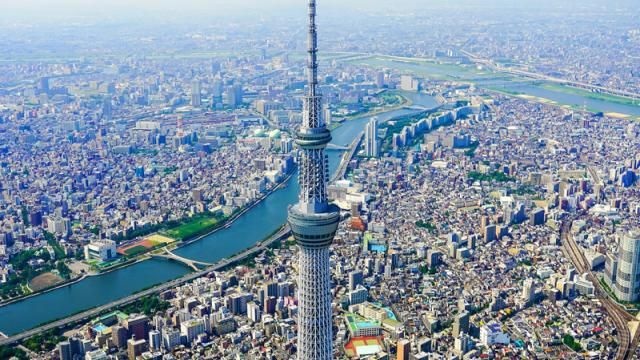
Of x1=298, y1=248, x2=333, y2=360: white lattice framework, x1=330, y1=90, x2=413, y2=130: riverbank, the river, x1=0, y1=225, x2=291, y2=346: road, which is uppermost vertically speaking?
x1=298, y1=248, x2=333, y2=360: white lattice framework

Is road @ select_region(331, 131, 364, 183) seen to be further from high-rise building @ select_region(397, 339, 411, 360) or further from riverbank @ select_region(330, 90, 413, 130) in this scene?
high-rise building @ select_region(397, 339, 411, 360)

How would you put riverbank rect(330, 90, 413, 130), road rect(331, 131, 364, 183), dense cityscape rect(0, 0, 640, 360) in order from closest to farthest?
1. dense cityscape rect(0, 0, 640, 360)
2. road rect(331, 131, 364, 183)
3. riverbank rect(330, 90, 413, 130)

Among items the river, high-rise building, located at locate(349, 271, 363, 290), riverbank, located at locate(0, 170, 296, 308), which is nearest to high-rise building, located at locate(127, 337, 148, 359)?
the river

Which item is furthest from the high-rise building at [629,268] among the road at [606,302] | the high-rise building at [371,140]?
the high-rise building at [371,140]

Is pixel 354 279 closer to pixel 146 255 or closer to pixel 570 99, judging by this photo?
pixel 146 255

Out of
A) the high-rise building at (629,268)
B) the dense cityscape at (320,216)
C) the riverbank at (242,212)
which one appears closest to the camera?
the dense cityscape at (320,216)

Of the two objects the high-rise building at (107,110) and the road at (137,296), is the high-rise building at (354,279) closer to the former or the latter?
the road at (137,296)
